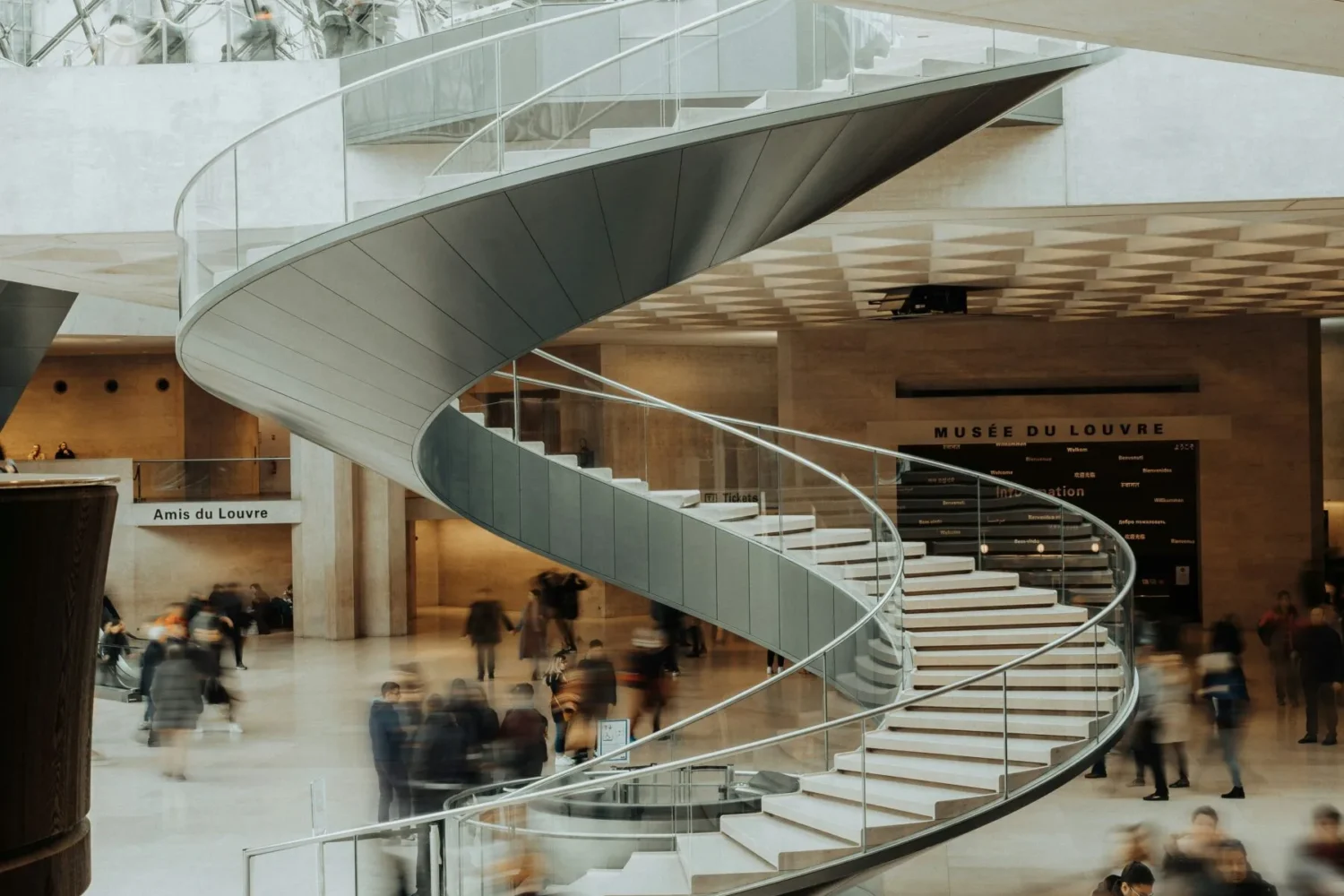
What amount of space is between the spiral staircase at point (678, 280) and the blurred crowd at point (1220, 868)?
154cm

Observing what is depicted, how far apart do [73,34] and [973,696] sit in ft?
29.8

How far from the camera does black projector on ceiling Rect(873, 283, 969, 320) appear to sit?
13.8 m

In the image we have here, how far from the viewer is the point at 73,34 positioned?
35.1ft

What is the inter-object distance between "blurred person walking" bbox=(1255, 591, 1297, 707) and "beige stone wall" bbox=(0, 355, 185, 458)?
20369 mm

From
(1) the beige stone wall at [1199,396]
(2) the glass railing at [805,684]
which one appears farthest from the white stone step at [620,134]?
(1) the beige stone wall at [1199,396]

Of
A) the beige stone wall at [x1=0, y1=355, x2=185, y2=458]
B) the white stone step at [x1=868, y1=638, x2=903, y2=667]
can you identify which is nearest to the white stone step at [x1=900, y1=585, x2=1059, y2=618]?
the white stone step at [x1=868, y1=638, x2=903, y2=667]

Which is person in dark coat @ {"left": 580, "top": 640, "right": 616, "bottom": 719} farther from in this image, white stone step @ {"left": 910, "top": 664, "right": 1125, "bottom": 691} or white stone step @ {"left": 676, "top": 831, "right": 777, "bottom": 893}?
white stone step @ {"left": 910, "top": 664, "right": 1125, "bottom": 691}

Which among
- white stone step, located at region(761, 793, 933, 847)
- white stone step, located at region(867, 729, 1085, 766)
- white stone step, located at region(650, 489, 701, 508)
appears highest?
white stone step, located at region(650, 489, 701, 508)

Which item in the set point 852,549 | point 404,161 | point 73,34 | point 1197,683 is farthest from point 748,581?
point 73,34

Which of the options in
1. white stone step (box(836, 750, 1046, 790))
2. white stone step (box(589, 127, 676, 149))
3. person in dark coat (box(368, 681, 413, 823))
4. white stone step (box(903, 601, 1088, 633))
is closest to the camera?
white stone step (box(589, 127, 676, 149))

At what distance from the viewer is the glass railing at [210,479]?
20656mm

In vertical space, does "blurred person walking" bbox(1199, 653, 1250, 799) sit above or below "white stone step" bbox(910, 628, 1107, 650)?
below

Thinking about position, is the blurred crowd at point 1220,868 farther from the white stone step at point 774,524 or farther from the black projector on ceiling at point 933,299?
the black projector on ceiling at point 933,299

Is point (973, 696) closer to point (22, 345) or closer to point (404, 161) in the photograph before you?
point (404, 161)
